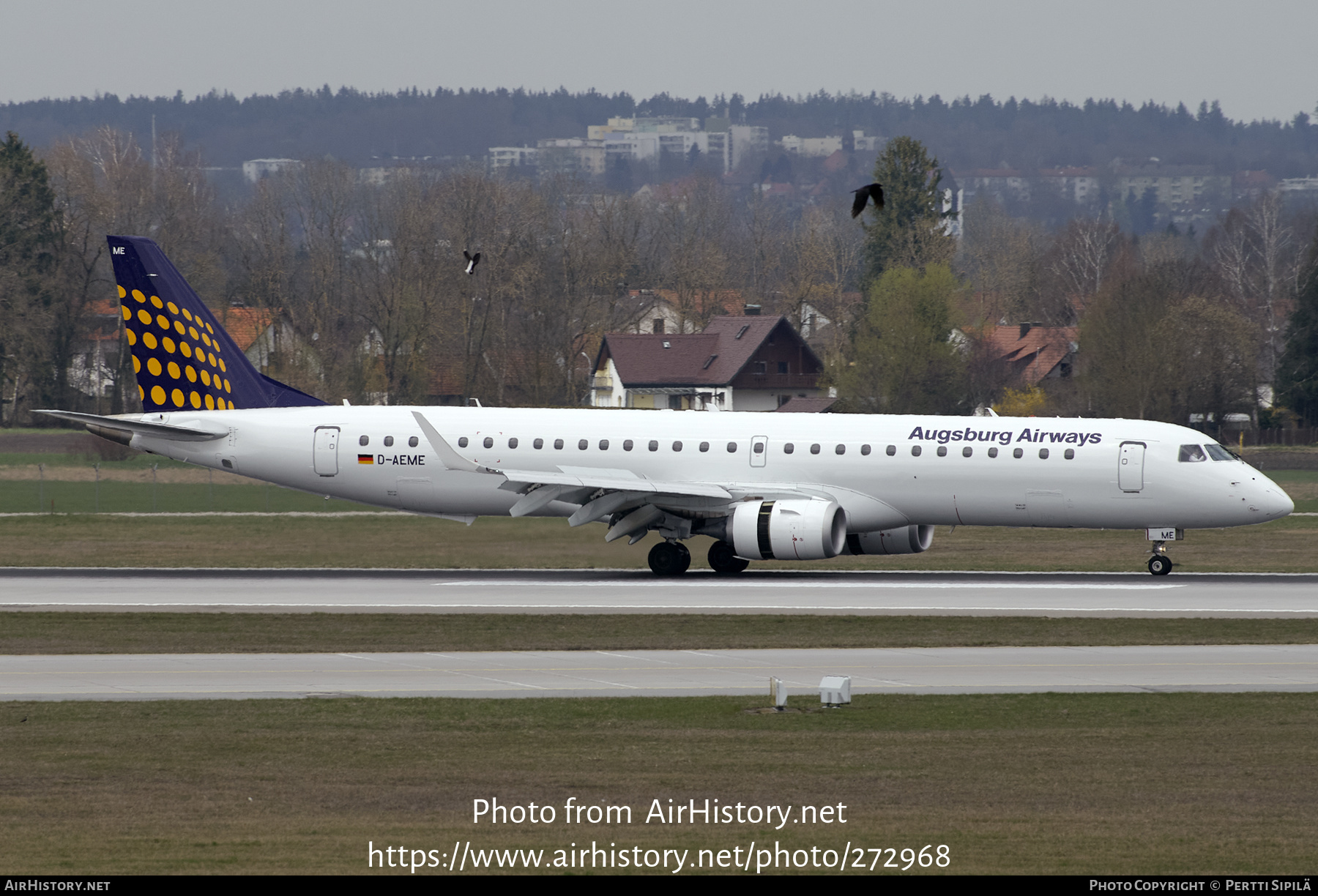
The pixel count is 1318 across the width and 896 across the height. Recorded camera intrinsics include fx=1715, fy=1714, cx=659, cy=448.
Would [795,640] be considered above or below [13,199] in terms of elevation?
below

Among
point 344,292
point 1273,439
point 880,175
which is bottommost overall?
point 1273,439

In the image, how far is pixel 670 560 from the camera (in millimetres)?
42344

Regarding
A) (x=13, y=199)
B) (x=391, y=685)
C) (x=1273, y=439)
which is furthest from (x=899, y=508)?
(x=13, y=199)

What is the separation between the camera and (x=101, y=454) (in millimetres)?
77062

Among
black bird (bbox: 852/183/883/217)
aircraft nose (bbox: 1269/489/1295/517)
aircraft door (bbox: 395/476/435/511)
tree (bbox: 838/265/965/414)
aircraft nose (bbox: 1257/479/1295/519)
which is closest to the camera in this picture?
black bird (bbox: 852/183/883/217)

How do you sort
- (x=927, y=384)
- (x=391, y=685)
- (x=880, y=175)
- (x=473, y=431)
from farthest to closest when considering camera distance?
(x=880, y=175)
(x=927, y=384)
(x=473, y=431)
(x=391, y=685)

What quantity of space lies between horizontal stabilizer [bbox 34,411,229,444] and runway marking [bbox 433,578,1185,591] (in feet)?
27.1

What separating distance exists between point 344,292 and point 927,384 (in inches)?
1595

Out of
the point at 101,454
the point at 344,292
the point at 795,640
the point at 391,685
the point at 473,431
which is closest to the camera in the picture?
the point at 391,685

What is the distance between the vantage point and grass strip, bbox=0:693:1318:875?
14938 millimetres

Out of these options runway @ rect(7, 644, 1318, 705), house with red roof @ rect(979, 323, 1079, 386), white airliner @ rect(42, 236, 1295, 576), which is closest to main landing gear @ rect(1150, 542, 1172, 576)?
white airliner @ rect(42, 236, 1295, 576)

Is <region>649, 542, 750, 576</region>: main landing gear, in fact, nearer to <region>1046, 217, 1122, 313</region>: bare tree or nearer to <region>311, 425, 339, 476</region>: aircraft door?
<region>311, 425, 339, 476</region>: aircraft door

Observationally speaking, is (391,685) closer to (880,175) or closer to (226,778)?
(226,778)

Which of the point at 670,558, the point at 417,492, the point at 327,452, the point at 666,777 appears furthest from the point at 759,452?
the point at 666,777
